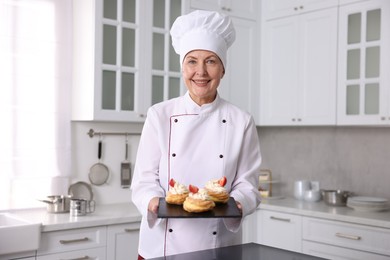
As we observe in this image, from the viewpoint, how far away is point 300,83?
3941mm

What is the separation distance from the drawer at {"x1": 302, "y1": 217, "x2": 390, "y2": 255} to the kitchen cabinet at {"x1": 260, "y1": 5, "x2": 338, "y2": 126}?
0.78m

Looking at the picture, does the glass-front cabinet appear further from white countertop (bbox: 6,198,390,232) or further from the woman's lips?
the woman's lips

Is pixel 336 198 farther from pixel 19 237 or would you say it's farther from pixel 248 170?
pixel 19 237

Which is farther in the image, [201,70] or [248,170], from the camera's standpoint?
[248,170]

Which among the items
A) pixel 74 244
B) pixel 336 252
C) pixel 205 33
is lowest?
pixel 336 252

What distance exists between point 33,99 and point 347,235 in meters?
2.27

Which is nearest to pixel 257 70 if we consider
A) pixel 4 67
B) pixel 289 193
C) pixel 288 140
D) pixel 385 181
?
pixel 288 140

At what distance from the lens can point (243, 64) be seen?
4.19 meters

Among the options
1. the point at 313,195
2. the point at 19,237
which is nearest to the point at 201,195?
the point at 19,237

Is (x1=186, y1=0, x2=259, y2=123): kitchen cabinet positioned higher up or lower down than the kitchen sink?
higher up

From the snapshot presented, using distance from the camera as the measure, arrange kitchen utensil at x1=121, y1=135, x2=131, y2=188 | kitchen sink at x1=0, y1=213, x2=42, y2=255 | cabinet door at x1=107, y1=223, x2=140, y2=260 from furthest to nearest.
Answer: kitchen utensil at x1=121, y1=135, x2=131, y2=188 < cabinet door at x1=107, y1=223, x2=140, y2=260 < kitchen sink at x1=0, y1=213, x2=42, y2=255

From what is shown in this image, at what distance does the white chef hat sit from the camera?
2043 mm

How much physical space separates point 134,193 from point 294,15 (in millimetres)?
2506

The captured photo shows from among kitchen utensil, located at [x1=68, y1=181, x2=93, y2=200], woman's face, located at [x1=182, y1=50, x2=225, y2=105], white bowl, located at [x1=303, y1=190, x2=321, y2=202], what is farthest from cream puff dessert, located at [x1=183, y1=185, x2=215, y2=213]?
white bowl, located at [x1=303, y1=190, x2=321, y2=202]
